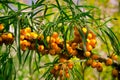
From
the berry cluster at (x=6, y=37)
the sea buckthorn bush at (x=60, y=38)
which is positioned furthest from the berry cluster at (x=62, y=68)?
the berry cluster at (x=6, y=37)

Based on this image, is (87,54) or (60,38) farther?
(60,38)

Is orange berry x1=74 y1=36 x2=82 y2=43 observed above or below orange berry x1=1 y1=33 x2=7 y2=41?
below

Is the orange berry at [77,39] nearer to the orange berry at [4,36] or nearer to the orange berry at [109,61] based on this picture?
Result: the orange berry at [109,61]

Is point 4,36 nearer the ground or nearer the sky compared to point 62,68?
nearer the sky

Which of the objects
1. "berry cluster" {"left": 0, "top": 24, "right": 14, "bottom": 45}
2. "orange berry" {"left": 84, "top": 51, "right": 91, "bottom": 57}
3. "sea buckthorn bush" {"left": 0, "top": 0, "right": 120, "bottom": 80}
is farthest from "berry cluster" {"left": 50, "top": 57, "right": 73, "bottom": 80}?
"berry cluster" {"left": 0, "top": 24, "right": 14, "bottom": 45}

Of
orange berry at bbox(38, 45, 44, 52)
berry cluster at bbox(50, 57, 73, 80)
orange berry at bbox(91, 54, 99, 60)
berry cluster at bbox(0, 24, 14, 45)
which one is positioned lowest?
berry cluster at bbox(50, 57, 73, 80)

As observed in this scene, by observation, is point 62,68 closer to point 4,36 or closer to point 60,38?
point 60,38

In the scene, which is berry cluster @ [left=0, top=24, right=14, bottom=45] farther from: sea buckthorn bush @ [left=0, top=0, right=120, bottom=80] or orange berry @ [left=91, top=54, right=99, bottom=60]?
orange berry @ [left=91, top=54, right=99, bottom=60]

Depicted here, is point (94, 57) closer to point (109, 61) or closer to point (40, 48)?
point (109, 61)

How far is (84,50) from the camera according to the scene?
1.18m

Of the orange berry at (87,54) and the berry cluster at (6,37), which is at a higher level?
the berry cluster at (6,37)

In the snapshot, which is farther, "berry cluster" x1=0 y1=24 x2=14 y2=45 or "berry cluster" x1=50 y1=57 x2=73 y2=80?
"berry cluster" x1=50 y1=57 x2=73 y2=80

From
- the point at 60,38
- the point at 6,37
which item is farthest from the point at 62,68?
the point at 6,37

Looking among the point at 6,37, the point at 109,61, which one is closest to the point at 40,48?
the point at 6,37
